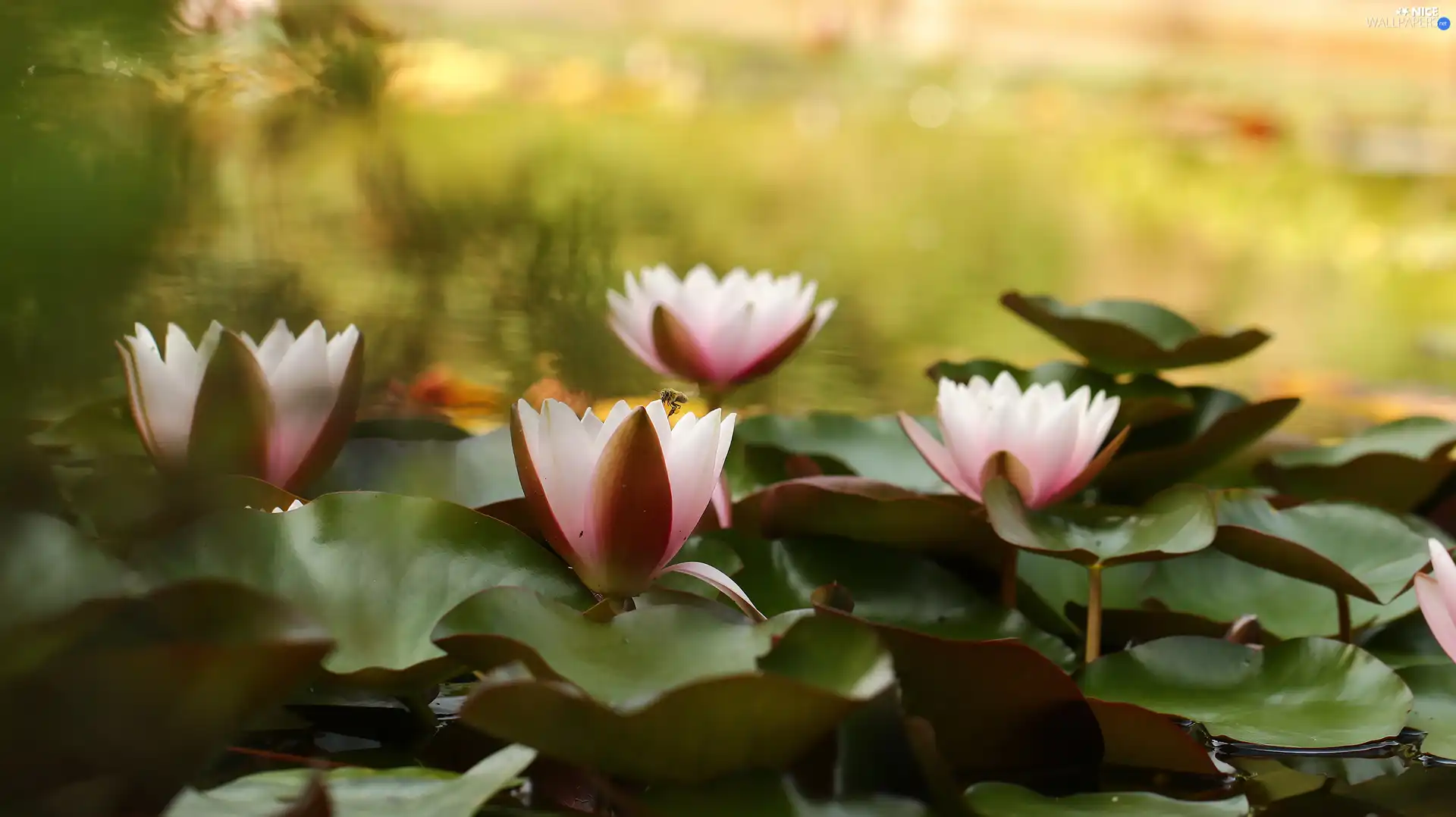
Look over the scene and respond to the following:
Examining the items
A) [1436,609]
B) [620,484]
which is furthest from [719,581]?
[1436,609]

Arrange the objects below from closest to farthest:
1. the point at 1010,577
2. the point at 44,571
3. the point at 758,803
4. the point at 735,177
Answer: the point at 44,571, the point at 758,803, the point at 1010,577, the point at 735,177

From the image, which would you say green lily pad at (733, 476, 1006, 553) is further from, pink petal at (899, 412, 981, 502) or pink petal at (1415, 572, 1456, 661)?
pink petal at (1415, 572, 1456, 661)

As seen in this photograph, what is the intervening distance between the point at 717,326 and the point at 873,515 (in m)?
0.18

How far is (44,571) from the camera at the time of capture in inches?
10.3

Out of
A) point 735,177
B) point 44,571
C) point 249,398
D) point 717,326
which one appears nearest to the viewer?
point 44,571

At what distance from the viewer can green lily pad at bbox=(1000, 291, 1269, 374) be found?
723 mm

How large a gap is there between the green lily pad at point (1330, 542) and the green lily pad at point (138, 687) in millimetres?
407

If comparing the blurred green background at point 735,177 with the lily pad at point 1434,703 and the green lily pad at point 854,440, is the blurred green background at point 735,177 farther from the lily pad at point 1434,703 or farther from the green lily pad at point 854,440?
the lily pad at point 1434,703

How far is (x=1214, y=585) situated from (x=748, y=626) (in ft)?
1.20

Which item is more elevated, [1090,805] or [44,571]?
[44,571]

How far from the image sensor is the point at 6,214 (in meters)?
0.22

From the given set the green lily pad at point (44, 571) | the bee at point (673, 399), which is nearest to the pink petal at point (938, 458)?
the bee at point (673, 399)

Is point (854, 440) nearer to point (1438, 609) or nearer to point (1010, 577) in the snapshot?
point (1010, 577)

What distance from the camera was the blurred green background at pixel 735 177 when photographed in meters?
0.27
